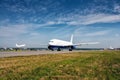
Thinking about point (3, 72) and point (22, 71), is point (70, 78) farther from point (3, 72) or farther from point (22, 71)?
point (3, 72)

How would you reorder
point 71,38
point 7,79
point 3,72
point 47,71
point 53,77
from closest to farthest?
point 7,79 < point 53,77 < point 3,72 < point 47,71 < point 71,38

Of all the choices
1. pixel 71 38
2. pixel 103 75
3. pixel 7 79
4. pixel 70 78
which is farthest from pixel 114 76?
pixel 71 38

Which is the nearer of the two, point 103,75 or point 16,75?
point 16,75

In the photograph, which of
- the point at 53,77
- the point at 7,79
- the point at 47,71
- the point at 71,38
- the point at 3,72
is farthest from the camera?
the point at 71,38

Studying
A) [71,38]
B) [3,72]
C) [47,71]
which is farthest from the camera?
[71,38]

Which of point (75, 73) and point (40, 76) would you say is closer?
point (40, 76)

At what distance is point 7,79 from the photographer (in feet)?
49.1

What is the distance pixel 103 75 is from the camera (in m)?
18.3

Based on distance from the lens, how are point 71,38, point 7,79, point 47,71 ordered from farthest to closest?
1. point 71,38
2. point 47,71
3. point 7,79

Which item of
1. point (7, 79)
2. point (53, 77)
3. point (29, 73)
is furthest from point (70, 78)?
point (7, 79)

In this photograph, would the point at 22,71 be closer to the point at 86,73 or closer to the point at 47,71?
the point at 47,71

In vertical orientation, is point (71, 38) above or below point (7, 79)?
above

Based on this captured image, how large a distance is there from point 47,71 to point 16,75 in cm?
323

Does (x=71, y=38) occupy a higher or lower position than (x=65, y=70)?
higher
